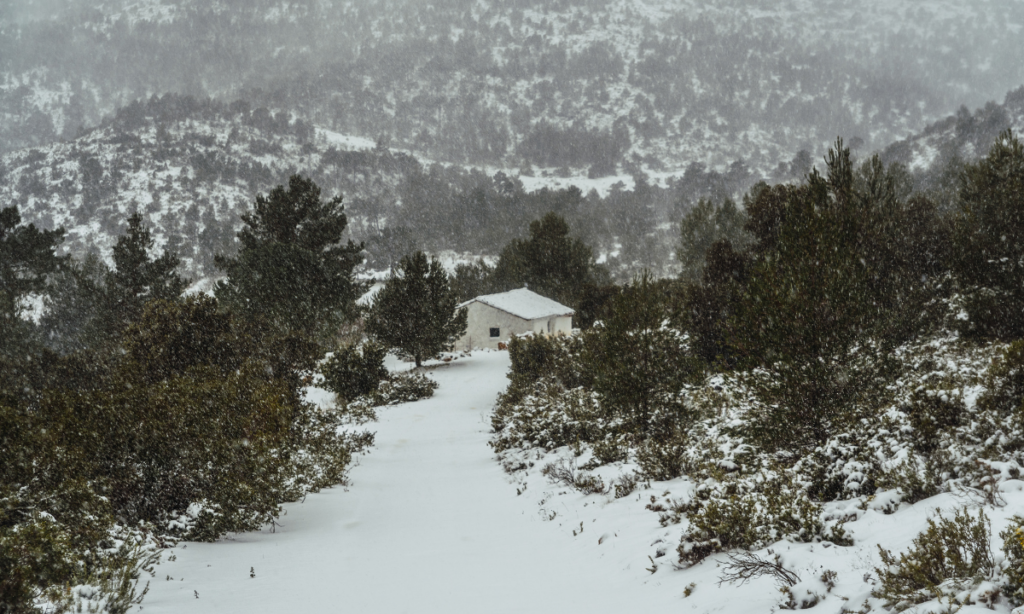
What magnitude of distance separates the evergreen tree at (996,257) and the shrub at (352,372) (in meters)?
22.2

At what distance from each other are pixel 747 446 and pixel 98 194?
170 m

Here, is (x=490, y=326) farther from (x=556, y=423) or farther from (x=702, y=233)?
(x=556, y=423)

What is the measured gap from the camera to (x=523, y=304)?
155 ft

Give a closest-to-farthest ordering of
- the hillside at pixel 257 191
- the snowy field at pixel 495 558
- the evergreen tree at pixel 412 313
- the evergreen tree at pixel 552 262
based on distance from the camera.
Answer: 1. the snowy field at pixel 495 558
2. the evergreen tree at pixel 412 313
3. the evergreen tree at pixel 552 262
4. the hillside at pixel 257 191

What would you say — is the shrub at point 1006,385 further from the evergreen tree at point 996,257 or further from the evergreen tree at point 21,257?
the evergreen tree at point 21,257

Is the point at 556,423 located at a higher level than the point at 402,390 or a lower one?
higher

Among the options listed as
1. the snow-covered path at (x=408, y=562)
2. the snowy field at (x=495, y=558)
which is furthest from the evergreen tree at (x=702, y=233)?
the snowy field at (x=495, y=558)

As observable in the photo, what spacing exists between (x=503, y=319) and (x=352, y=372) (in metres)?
21.8

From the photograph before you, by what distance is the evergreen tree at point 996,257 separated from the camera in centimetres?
1364

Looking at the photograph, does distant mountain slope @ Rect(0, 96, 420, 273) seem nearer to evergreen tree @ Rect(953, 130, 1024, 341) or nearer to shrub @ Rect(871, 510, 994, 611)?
evergreen tree @ Rect(953, 130, 1024, 341)

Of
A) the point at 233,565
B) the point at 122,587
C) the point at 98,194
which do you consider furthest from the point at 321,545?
the point at 98,194

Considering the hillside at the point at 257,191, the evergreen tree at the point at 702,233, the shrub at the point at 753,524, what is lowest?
the shrub at the point at 753,524

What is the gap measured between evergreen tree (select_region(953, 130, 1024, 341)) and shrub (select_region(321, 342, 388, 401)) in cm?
2218

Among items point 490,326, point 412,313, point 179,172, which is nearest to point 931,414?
point 412,313
